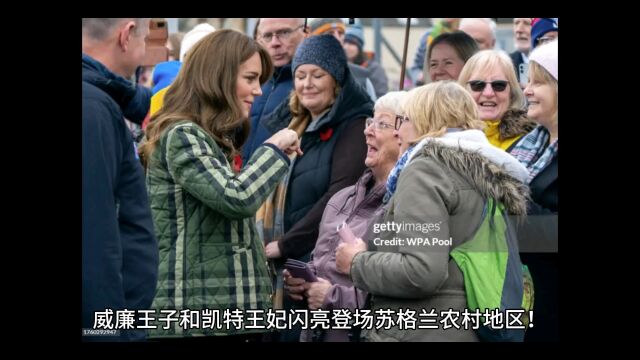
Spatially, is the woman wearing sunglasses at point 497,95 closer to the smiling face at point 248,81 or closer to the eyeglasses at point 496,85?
the eyeglasses at point 496,85

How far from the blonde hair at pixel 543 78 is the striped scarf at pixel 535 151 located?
4.9 inches

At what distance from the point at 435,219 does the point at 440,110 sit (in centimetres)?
53

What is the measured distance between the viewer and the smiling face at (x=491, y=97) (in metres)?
5.26

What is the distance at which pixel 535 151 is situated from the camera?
16.1 feet

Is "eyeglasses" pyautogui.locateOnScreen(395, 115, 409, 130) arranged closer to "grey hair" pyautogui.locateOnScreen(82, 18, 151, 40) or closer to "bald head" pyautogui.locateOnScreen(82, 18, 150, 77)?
"bald head" pyautogui.locateOnScreen(82, 18, 150, 77)

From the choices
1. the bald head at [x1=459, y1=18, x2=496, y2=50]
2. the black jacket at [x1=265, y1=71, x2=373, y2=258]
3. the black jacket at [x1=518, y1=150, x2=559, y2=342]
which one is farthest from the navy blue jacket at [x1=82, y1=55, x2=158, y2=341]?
the bald head at [x1=459, y1=18, x2=496, y2=50]

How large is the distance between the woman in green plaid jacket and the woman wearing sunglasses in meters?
1.27

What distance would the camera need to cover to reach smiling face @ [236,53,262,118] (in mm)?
4449

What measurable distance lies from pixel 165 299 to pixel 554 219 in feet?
5.16

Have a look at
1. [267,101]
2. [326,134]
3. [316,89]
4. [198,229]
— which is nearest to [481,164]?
[198,229]

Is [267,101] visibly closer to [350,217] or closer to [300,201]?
[300,201]

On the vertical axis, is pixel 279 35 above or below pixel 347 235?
above

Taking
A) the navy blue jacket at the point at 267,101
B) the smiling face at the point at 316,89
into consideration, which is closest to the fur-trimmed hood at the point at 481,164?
the smiling face at the point at 316,89

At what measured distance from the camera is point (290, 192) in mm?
5285
